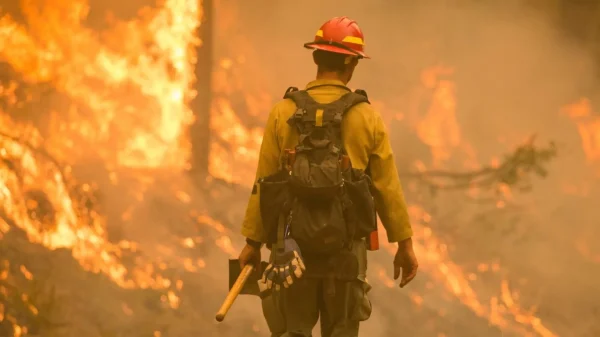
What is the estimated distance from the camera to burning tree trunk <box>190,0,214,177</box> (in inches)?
184

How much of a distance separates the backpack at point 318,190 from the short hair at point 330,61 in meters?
0.12

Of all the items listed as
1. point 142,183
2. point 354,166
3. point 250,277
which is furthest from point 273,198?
point 142,183

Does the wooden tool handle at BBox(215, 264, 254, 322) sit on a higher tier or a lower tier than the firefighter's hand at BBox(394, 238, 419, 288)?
lower

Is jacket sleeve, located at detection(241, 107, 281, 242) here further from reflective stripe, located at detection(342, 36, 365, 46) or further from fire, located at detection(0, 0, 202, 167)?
fire, located at detection(0, 0, 202, 167)

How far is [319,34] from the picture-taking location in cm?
295

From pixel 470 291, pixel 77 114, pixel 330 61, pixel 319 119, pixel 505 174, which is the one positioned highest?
pixel 330 61

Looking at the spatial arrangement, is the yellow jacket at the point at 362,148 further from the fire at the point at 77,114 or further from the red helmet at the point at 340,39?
the fire at the point at 77,114

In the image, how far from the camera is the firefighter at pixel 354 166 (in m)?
2.85

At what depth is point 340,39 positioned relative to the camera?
9.50ft

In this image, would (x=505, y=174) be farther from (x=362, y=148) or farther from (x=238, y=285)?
(x=238, y=285)

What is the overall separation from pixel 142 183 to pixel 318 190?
85.5 inches

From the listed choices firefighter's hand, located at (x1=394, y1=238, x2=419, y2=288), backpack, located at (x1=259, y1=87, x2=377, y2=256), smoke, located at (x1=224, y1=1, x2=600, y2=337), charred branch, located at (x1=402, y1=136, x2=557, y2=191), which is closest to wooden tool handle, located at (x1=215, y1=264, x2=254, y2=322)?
backpack, located at (x1=259, y1=87, x2=377, y2=256)

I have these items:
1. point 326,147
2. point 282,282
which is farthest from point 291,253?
point 326,147

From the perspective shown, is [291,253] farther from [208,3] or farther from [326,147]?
[208,3]
